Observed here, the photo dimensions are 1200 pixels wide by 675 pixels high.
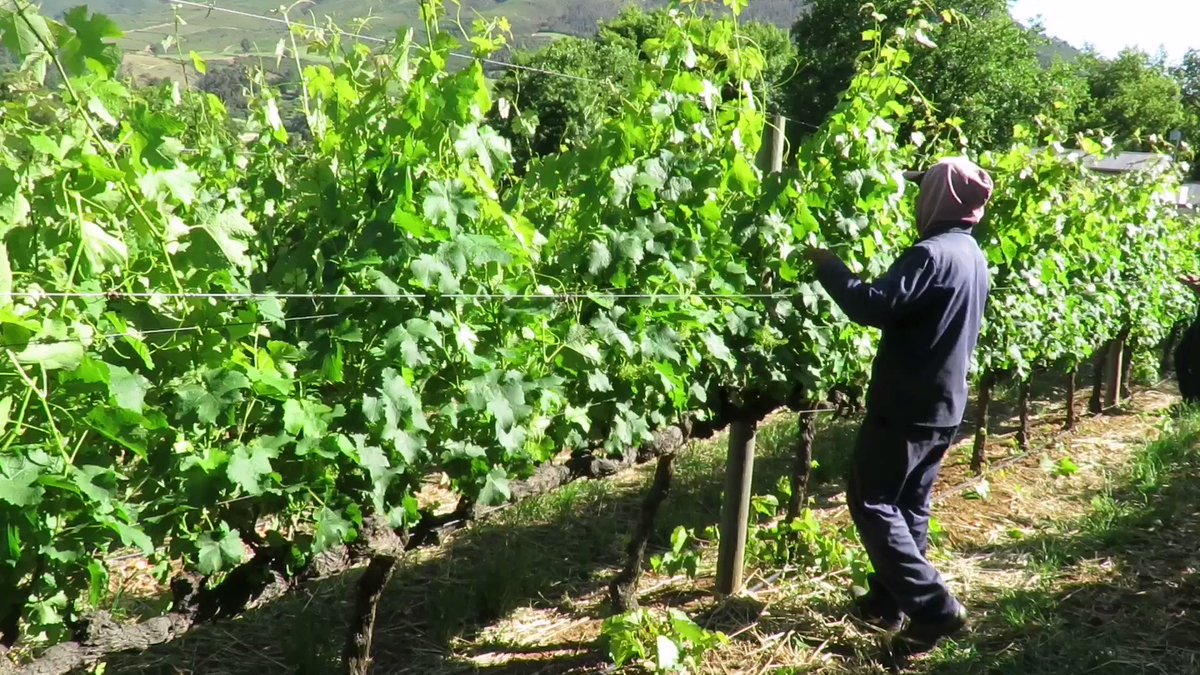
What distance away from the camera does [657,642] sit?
3443 millimetres

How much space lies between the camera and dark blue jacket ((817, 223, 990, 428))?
3.11 metres

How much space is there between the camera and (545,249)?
3.18 meters

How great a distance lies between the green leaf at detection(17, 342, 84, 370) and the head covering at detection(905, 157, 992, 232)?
2.40m

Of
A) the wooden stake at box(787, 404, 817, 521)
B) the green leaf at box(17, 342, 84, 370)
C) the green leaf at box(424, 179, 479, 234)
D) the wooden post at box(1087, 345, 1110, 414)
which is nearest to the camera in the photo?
the green leaf at box(17, 342, 84, 370)

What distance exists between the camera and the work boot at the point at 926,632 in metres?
3.40

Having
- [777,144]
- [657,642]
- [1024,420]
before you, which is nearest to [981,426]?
[1024,420]

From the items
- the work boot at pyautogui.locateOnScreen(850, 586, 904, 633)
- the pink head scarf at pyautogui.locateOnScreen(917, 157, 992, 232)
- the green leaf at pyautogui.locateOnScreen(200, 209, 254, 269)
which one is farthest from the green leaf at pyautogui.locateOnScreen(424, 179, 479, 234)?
the work boot at pyautogui.locateOnScreen(850, 586, 904, 633)

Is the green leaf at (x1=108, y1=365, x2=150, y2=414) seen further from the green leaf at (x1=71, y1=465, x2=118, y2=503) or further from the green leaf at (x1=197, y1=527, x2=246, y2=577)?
the green leaf at (x1=197, y1=527, x2=246, y2=577)

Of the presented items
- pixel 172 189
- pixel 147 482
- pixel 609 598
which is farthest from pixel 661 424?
pixel 172 189

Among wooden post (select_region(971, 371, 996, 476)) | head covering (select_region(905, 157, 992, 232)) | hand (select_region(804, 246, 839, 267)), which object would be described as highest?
head covering (select_region(905, 157, 992, 232))

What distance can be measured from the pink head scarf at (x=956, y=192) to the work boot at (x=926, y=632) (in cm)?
119

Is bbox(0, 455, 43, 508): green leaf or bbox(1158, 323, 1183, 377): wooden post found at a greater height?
bbox(0, 455, 43, 508): green leaf

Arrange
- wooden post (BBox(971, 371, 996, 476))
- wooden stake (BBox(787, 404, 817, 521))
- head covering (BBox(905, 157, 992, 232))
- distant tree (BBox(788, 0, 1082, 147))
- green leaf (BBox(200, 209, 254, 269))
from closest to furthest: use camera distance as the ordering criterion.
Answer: green leaf (BBox(200, 209, 254, 269))
head covering (BBox(905, 157, 992, 232))
wooden stake (BBox(787, 404, 817, 521))
wooden post (BBox(971, 371, 996, 476))
distant tree (BBox(788, 0, 1082, 147))

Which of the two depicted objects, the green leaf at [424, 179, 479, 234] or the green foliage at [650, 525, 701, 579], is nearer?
the green leaf at [424, 179, 479, 234]
